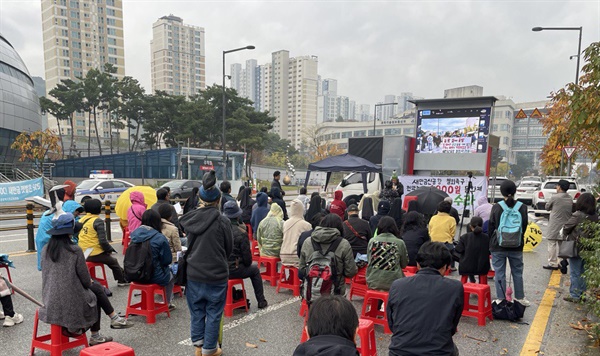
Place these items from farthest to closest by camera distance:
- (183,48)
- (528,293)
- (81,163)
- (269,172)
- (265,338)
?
(183,48)
(269,172)
(81,163)
(528,293)
(265,338)

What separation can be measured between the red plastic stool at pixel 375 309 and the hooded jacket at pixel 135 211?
3.98m

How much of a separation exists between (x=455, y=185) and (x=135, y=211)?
1052 centimetres

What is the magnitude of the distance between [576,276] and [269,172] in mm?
51773

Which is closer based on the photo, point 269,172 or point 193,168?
point 193,168

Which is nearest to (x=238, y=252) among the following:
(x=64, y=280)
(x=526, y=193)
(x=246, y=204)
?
(x=64, y=280)

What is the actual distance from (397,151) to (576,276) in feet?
30.2

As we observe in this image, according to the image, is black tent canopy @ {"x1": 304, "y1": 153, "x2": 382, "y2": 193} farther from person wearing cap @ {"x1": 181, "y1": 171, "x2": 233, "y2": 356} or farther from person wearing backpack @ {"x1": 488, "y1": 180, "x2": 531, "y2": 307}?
person wearing cap @ {"x1": 181, "y1": 171, "x2": 233, "y2": 356}

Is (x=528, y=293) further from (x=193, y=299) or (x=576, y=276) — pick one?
(x=193, y=299)

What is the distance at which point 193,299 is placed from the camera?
4039mm

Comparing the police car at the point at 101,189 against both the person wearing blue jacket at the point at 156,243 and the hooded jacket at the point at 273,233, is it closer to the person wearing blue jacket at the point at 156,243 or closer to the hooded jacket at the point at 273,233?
the hooded jacket at the point at 273,233

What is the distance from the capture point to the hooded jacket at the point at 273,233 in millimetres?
6734

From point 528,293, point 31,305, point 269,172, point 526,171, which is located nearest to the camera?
point 31,305

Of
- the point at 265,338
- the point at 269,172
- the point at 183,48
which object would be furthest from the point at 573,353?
the point at 183,48

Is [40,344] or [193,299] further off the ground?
[193,299]
